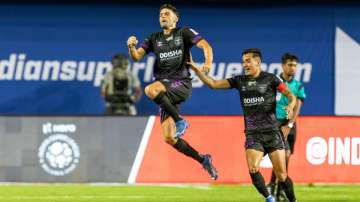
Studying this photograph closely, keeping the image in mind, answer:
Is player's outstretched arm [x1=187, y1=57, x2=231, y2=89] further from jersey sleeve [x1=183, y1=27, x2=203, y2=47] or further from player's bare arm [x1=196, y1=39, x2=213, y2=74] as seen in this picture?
jersey sleeve [x1=183, y1=27, x2=203, y2=47]

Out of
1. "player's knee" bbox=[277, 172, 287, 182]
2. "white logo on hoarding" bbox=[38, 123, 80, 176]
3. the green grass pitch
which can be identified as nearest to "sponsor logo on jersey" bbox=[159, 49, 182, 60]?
"player's knee" bbox=[277, 172, 287, 182]

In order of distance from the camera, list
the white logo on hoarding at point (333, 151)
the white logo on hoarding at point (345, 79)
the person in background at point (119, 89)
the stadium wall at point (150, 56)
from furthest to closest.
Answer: the white logo on hoarding at point (345, 79) → the stadium wall at point (150, 56) → the person in background at point (119, 89) → the white logo on hoarding at point (333, 151)

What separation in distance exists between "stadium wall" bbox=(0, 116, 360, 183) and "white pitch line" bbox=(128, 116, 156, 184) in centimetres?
2

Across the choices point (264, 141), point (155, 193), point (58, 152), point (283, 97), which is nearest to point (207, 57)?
point (264, 141)

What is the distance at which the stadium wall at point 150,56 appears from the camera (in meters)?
22.0

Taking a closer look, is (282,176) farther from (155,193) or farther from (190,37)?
(155,193)

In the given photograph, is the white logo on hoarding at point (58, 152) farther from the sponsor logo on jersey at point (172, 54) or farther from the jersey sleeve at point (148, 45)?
the sponsor logo on jersey at point (172, 54)

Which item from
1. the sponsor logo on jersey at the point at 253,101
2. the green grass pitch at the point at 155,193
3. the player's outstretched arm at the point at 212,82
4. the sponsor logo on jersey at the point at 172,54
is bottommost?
the green grass pitch at the point at 155,193

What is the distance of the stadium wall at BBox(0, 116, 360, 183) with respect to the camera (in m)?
17.6

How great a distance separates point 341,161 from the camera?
59.0ft

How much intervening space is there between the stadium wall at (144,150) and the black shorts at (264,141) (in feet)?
17.3

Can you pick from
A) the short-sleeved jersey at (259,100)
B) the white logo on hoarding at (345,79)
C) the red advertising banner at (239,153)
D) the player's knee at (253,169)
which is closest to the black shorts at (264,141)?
the short-sleeved jersey at (259,100)

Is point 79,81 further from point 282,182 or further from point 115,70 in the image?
Result: point 282,182

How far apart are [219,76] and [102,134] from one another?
554cm
